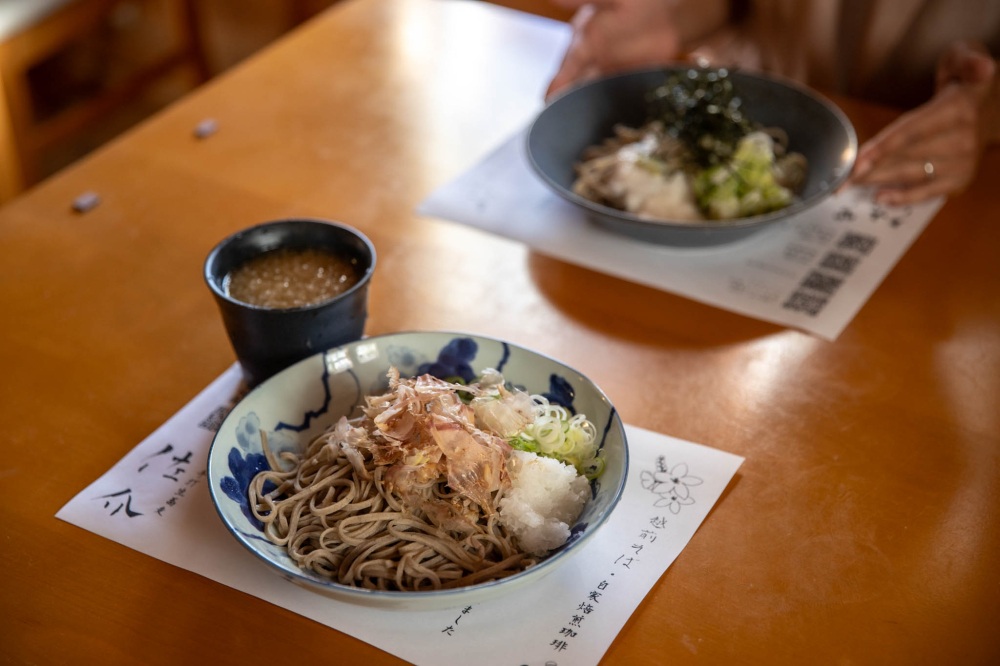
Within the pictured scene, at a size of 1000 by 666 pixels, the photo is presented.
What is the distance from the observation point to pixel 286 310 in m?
1.13

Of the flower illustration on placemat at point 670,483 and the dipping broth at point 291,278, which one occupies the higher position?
the dipping broth at point 291,278

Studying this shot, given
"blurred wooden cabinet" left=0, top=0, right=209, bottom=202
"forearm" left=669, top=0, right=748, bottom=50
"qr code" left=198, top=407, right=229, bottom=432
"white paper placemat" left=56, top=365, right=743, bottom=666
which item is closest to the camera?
"white paper placemat" left=56, top=365, right=743, bottom=666

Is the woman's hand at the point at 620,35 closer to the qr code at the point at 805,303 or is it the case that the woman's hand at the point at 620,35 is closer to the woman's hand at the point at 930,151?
the woman's hand at the point at 930,151

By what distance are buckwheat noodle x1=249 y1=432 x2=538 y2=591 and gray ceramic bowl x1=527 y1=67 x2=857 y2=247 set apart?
0.63 metres

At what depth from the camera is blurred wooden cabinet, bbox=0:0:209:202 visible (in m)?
3.10

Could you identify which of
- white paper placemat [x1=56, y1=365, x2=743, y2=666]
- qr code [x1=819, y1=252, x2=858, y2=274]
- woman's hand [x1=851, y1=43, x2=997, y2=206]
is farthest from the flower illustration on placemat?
woman's hand [x1=851, y1=43, x2=997, y2=206]

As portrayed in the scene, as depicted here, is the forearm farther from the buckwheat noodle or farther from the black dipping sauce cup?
the buckwheat noodle

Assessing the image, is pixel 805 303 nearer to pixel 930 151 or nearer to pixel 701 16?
pixel 930 151

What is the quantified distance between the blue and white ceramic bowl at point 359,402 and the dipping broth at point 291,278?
9 centimetres

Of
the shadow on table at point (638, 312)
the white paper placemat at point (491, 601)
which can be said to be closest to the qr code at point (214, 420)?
the white paper placemat at point (491, 601)

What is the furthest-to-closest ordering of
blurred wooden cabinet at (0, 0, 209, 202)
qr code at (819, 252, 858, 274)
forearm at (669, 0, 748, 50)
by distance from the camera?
blurred wooden cabinet at (0, 0, 209, 202)
forearm at (669, 0, 748, 50)
qr code at (819, 252, 858, 274)

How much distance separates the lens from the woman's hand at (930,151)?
5.37ft

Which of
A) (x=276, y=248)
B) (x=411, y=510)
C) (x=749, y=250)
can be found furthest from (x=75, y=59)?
(x=411, y=510)

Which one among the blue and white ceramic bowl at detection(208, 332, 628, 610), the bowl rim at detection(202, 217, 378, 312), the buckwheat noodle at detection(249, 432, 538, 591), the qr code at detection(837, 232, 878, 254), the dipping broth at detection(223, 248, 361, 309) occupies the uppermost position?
the bowl rim at detection(202, 217, 378, 312)
